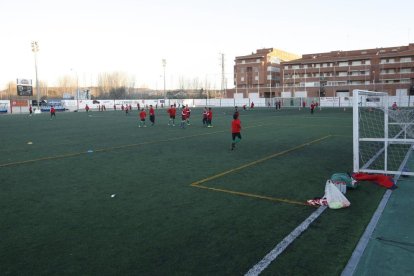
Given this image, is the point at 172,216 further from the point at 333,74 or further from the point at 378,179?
the point at 333,74

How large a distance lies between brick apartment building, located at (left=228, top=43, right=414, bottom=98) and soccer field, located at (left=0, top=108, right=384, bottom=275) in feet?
258

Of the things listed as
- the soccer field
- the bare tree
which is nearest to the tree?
the bare tree

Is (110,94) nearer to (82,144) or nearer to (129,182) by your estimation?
(82,144)

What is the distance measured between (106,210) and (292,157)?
8084 mm

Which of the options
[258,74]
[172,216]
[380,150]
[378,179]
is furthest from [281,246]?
[258,74]

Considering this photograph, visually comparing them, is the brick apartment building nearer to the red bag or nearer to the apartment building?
the apartment building

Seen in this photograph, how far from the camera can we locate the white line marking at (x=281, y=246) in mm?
4500

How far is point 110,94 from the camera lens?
124500 millimetres

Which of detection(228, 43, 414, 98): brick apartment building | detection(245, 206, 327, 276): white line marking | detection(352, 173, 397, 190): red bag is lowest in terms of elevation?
detection(245, 206, 327, 276): white line marking

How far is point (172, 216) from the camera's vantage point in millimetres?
6582

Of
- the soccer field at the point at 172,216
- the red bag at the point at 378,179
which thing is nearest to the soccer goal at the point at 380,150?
the red bag at the point at 378,179

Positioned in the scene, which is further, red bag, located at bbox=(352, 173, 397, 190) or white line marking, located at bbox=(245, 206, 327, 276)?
red bag, located at bbox=(352, 173, 397, 190)

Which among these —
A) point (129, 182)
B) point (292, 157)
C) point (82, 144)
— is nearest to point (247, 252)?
point (129, 182)

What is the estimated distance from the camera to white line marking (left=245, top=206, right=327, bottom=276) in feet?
14.8
